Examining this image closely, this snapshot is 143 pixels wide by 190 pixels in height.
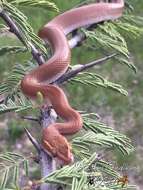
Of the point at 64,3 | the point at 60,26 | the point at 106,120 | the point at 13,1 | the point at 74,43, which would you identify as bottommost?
the point at 106,120

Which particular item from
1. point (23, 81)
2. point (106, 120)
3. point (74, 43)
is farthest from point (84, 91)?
point (23, 81)

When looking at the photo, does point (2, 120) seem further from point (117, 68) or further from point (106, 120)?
point (117, 68)

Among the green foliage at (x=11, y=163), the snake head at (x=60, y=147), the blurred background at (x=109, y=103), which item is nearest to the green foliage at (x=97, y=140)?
the snake head at (x=60, y=147)

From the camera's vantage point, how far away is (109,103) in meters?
4.50

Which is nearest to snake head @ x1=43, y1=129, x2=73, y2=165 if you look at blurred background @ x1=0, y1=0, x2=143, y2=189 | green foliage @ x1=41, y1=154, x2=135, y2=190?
green foliage @ x1=41, y1=154, x2=135, y2=190

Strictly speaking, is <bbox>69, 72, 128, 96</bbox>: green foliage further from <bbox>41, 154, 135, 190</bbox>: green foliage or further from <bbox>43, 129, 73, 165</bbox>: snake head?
<bbox>41, 154, 135, 190</bbox>: green foliage

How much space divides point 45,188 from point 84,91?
11.9ft

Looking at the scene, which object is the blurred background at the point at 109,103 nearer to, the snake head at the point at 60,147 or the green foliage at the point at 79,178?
the snake head at the point at 60,147

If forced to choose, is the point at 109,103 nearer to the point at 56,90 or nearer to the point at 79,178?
the point at 56,90

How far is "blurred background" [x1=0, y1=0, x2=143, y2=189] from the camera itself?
417cm

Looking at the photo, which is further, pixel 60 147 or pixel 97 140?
pixel 60 147

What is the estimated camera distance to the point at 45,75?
157 centimetres

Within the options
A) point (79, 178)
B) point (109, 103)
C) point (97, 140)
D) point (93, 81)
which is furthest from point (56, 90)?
point (109, 103)

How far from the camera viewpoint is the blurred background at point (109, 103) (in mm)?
4172
